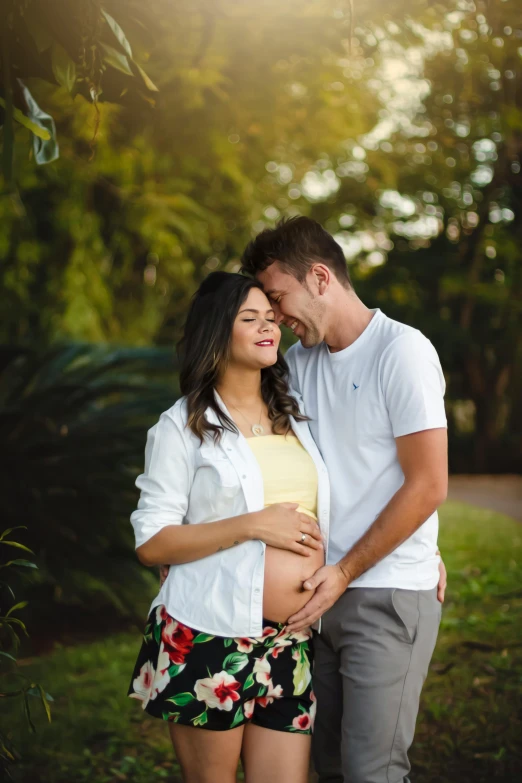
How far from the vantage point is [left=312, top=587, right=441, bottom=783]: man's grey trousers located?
240 cm

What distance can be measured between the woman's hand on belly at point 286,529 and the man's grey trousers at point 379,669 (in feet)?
0.83

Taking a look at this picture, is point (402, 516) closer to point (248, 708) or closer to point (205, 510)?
point (205, 510)

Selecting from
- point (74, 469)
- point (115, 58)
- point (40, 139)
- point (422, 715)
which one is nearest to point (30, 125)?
point (40, 139)

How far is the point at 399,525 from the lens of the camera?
2381mm

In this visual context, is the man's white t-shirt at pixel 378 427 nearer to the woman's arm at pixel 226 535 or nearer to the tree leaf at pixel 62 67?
the woman's arm at pixel 226 535

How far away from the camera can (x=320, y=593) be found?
2379 millimetres

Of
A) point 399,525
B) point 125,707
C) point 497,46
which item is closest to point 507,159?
point 497,46

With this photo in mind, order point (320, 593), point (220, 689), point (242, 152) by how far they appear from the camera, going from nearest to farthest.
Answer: point (220, 689), point (320, 593), point (242, 152)

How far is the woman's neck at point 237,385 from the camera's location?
8.61ft

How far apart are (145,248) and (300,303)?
20.5 feet

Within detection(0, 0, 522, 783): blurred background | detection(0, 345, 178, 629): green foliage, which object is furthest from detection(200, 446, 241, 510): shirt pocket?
detection(0, 345, 178, 629): green foliage

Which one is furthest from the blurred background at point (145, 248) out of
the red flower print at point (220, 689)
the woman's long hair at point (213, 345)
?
the woman's long hair at point (213, 345)

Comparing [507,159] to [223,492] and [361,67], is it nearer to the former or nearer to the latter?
[361,67]

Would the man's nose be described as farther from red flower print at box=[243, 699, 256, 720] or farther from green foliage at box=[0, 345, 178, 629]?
green foliage at box=[0, 345, 178, 629]
